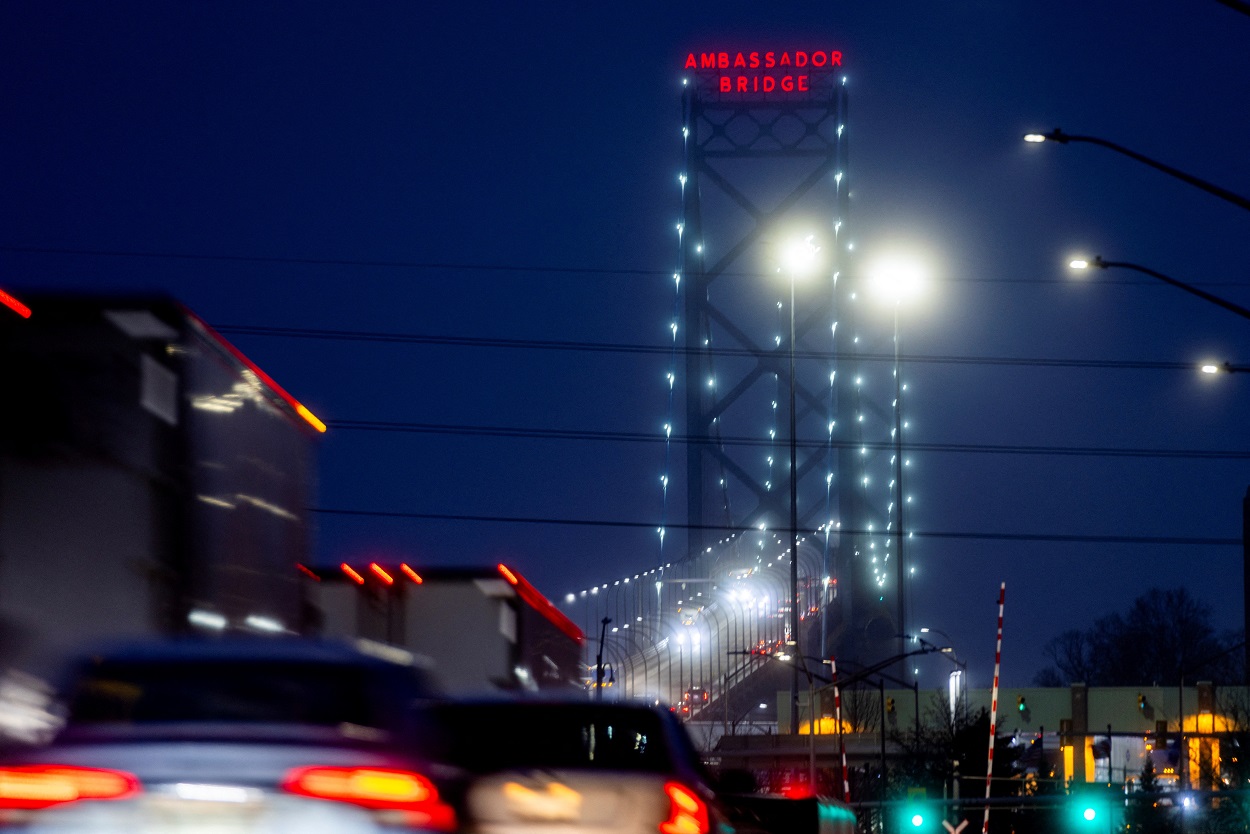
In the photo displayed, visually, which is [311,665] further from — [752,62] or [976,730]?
[752,62]

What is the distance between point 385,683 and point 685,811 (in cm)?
147

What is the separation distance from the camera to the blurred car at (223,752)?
6734mm

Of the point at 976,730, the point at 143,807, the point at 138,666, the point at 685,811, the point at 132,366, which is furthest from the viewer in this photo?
the point at 976,730

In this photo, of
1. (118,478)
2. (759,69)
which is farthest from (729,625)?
(118,478)

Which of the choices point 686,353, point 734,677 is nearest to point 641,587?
point 734,677

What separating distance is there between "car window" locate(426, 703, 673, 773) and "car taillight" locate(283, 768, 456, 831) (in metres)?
1.53

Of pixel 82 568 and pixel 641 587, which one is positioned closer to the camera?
pixel 82 568

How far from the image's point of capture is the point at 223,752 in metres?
6.85

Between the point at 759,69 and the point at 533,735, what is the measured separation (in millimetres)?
78916

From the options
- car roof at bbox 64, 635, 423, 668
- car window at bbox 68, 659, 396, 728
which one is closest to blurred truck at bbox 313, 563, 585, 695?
car roof at bbox 64, 635, 423, 668

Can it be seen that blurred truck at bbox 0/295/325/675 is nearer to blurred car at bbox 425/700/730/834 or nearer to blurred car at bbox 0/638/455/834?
blurred car at bbox 0/638/455/834

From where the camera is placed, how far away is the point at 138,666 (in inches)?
306

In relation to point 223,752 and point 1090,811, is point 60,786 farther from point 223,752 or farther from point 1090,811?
point 1090,811

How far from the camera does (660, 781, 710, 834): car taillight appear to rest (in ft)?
27.8
